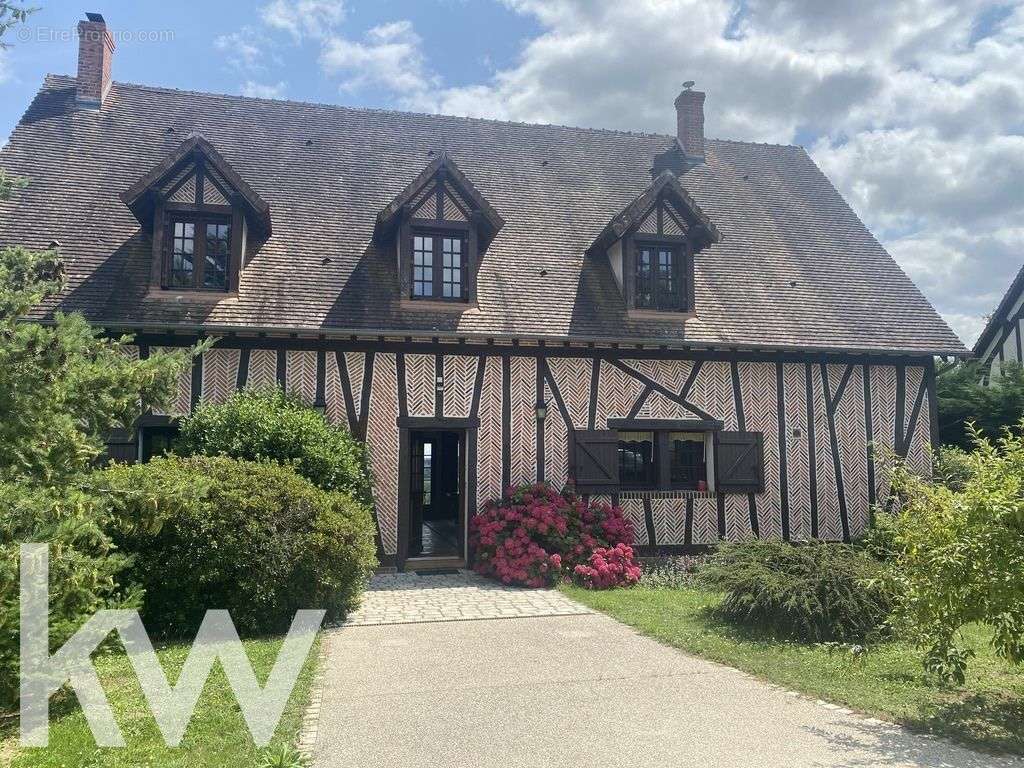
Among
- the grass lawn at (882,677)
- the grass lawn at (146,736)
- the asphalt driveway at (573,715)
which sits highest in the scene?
the grass lawn at (146,736)

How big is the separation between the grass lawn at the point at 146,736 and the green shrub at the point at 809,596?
4341mm

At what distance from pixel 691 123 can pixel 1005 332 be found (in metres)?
9.75

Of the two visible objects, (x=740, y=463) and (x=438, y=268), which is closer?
(x=438, y=268)

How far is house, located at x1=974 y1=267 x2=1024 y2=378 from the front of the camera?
1781cm

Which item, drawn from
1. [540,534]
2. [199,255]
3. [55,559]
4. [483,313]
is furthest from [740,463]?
[55,559]

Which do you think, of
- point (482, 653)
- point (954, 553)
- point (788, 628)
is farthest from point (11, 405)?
point (788, 628)

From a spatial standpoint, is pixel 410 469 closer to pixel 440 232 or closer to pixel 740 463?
pixel 440 232

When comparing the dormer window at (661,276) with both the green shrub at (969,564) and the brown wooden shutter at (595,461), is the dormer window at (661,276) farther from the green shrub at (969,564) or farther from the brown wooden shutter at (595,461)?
the green shrub at (969,564)

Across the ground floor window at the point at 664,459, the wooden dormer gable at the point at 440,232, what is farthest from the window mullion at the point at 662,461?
the wooden dormer gable at the point at 440,232

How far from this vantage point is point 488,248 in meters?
12.7

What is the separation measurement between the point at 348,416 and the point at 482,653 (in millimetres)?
5191

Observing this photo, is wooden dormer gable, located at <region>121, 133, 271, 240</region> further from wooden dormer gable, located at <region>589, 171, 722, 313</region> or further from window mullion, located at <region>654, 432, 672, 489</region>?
window mullion, located at <region>654, 432, 672, 489</region>

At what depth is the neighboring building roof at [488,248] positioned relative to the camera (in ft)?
36.6

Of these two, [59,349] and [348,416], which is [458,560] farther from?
[59,349]
